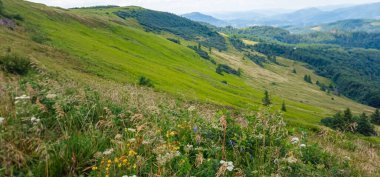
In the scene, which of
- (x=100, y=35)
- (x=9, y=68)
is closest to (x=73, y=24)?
(x=100, y=35)

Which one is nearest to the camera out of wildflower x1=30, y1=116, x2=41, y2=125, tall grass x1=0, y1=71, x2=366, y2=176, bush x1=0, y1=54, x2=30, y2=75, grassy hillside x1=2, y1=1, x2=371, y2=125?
tall grass x1=0, y1=71, x2=366, y2=176

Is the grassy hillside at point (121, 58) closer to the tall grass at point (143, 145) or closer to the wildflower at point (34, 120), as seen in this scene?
the tall grass at point (143, 145)

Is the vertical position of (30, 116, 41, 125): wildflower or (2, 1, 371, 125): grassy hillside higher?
(30, 116, 41, 125): wildflower

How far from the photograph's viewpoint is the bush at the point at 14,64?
72.4 ft

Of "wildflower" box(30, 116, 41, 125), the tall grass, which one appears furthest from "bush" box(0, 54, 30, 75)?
"wildflower" box(30, 116, 41, 125)

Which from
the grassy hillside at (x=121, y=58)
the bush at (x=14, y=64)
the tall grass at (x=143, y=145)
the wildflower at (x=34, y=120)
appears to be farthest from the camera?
the grassy hillside at (x=121, y=58)

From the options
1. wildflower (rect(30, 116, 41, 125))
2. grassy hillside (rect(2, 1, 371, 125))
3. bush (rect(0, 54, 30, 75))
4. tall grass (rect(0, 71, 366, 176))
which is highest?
wildflower (rect(30, 116, 41, 125))

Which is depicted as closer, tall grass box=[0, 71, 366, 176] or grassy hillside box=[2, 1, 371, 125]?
tall grass box=[0, 71, 366, 176]

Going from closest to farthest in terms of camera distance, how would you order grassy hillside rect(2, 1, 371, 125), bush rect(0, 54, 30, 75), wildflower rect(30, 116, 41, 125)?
wildflower rect(30, 116, 41, 125)
bush rect(0, 54, 30, 75)
grassy hillside rect(2, 1, 371, 125)

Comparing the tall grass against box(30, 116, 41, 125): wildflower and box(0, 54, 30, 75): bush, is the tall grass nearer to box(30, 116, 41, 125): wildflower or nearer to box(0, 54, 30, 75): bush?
box(30, 116, 41, 125): wildflower

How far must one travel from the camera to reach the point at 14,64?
22.4 meters

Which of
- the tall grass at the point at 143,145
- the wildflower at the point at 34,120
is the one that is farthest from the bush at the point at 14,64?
the wildflower at the point at 34,120

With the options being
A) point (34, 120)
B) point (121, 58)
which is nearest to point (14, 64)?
point (34, 120)

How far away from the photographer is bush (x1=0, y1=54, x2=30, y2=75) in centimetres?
2206
